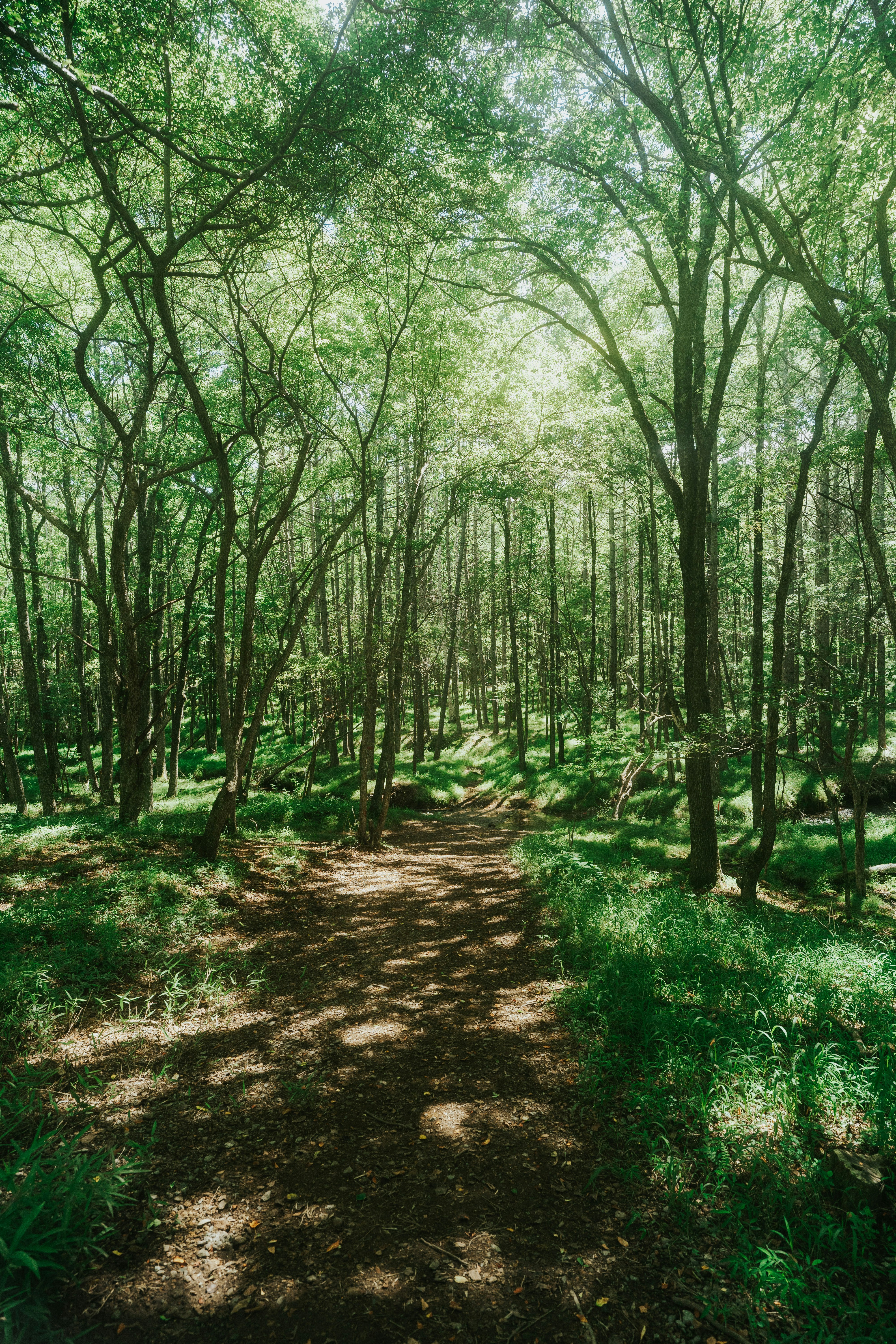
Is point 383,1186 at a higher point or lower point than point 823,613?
lower

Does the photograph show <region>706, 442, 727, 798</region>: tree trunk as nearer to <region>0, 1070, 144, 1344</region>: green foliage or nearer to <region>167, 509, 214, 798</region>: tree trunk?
<region>167, 509, 214, 798</region>: tree trunk

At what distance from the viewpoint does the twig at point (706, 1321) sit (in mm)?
2256

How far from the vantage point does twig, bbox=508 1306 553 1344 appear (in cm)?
230

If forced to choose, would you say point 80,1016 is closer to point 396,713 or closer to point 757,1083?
point 757,1083


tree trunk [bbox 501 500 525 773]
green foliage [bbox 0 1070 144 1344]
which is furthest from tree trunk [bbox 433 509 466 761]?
green foliage [bbox 0 1070 144 1344]

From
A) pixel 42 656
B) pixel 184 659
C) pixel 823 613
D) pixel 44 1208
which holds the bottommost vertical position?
pixel 44 1208

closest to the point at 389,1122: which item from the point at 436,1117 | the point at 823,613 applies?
the point at 436,1117

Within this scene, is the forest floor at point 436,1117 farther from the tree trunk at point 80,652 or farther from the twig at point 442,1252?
the tree trunk at point 80,652

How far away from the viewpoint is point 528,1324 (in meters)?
2.36

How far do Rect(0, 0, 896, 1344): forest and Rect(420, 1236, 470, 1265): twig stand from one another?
17 mm

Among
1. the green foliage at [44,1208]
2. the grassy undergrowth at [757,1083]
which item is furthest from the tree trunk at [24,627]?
the grassy undergrowth at [757,1083]

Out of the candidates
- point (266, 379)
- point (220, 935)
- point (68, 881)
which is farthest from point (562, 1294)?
point (266, 379)

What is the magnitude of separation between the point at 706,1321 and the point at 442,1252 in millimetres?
1131

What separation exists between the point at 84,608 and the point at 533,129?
76.5 ft
